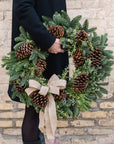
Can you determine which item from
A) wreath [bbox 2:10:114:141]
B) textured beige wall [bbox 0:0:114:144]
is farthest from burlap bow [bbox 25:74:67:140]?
textured beige wall [bbox 0:0:114:144]

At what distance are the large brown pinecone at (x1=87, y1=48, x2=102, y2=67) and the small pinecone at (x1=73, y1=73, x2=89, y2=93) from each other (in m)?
0.09

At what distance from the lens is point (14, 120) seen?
185 centimetres

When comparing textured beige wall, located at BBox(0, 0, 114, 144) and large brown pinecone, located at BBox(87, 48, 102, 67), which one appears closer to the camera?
large brown pinecone, located at BBox(87, 48, 102, 67)

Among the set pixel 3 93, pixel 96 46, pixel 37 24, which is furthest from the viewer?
pixel 3 93

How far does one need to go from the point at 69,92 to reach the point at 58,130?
0.84 m

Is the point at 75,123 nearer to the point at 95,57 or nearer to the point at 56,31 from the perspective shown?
the point at 95,57

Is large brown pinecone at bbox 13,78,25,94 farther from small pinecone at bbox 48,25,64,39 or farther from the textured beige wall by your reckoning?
the textured beige wall

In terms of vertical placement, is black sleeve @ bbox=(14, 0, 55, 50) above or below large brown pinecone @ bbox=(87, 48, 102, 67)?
above

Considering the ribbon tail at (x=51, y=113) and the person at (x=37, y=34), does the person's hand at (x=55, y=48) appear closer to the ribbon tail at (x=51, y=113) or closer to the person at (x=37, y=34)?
the person at (x=37, y=34)

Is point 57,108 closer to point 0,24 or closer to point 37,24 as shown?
point 37,24

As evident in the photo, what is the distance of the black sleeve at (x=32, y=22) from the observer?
103cm

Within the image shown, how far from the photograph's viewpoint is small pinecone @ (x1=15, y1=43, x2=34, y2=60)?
3.50ft

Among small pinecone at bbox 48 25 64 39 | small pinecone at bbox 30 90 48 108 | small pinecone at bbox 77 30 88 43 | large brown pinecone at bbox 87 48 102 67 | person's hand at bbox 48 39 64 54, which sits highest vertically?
small pinecone at bbox 48 25 64 39

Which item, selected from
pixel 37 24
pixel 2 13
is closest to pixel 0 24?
pixel 2 13
